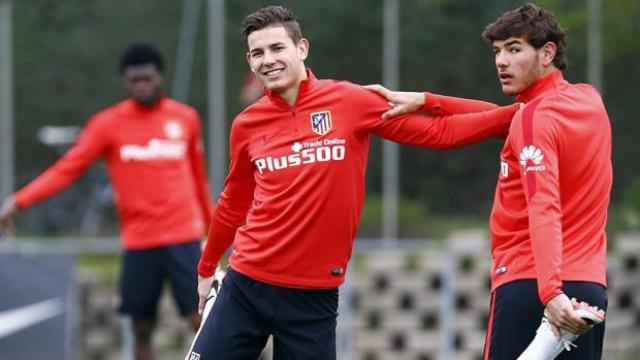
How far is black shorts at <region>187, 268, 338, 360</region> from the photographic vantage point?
5.43 meters

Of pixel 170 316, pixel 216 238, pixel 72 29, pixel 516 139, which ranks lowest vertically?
pixel 170 316

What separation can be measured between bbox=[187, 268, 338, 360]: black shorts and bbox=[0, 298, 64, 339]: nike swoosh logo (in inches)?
142

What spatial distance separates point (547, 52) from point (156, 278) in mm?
4387

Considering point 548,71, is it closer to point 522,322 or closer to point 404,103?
point 404,103

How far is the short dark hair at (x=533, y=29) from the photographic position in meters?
4.98

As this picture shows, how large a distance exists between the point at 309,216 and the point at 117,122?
148 inches

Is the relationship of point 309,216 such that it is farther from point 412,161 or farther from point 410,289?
point 412,161

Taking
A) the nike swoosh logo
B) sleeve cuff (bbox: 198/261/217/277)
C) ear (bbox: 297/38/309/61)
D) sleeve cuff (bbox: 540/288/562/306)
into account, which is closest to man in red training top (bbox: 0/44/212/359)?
the nike swoosh logo

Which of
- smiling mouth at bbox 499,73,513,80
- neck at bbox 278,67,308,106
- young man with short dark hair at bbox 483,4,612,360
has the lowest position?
young man with short dark hair at bbox 483,4,612,360

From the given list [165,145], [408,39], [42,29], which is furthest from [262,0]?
[165,145]

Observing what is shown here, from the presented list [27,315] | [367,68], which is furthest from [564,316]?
[367,68]

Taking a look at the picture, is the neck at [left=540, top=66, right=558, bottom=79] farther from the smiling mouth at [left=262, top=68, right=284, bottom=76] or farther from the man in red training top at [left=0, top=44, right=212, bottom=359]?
the man in red training top at [left=0, top=44, right=212, bottom=359]

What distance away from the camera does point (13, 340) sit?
8.74m

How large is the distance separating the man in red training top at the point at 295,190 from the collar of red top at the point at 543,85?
284mm
